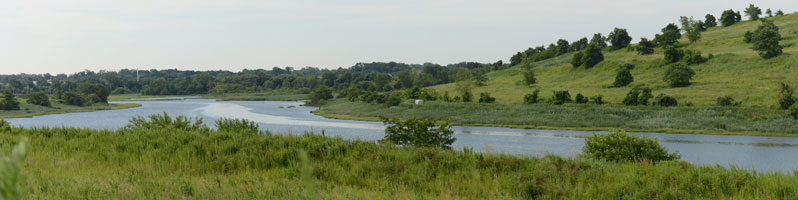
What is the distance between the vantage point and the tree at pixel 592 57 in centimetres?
10543

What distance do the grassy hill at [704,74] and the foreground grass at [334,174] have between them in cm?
5772

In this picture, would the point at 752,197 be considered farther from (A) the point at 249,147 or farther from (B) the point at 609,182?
(A) the point at 249,147

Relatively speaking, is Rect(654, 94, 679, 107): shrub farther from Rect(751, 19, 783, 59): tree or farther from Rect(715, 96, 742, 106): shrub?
Rect(751, 19, 783, 59): tree

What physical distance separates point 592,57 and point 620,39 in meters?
23.4

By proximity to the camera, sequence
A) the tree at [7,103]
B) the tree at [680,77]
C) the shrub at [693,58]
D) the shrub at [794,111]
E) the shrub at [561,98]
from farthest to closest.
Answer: the tree at [7,103]
the shrub at [693,58]
the tree at [680,77]
the shrub at [561,98]
the shrub at [794,111]

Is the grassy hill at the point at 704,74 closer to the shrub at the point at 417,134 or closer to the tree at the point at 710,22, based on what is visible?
the tree at the point at 710,22

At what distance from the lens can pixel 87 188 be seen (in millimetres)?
7234

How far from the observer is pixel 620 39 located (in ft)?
403

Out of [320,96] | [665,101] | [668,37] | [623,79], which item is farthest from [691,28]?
[320,96]

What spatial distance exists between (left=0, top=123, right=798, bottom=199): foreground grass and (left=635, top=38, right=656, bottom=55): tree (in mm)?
106025

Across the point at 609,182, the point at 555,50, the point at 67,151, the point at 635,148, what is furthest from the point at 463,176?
the point at 555,50

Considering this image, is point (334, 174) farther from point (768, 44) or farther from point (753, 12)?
point (753, 12)

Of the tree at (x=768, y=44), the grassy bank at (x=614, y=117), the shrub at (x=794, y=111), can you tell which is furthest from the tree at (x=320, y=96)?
the shrub at (x=794, y=111)

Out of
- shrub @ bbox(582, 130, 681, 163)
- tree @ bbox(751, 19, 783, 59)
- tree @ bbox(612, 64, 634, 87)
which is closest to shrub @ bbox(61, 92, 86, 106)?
tree @ bbox(612, 64, 634, 87)
